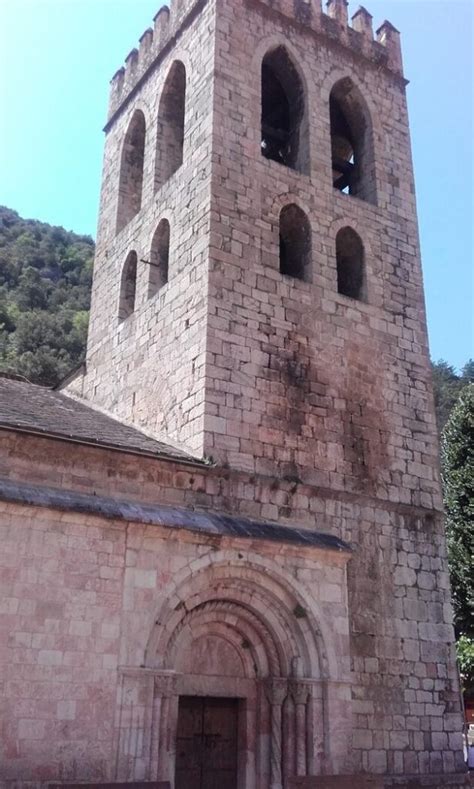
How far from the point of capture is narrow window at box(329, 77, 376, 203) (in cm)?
1445

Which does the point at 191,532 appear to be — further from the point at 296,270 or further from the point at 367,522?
the point at 296,270

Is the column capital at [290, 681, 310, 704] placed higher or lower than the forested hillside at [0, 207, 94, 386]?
lower

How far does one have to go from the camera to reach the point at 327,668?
9.82 m

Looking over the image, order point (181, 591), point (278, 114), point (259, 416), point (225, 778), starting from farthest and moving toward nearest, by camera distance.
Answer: point (278, 114)
point (259, 416)
point (225, 778)
point (181, 591)

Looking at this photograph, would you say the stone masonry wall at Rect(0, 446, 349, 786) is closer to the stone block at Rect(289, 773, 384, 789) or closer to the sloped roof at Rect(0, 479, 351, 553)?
the sloped roof at Rect(0, 479, 351, 553)

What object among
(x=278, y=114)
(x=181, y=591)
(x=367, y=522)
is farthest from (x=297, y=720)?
(x=278, y=114)

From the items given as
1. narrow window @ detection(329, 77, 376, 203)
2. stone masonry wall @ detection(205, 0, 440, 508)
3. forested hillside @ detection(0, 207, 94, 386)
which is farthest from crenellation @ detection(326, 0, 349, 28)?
forested hillside @ detection(0, 207, 94, 386)

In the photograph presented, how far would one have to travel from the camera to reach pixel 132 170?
51.4 ft

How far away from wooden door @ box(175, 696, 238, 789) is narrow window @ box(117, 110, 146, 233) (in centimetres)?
911

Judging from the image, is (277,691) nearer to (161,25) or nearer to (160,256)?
(160,256)

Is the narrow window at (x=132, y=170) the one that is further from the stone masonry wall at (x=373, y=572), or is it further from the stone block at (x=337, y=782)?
the stone block at (x=337, y=782)

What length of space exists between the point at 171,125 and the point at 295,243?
360cm

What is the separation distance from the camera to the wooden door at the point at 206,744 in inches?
A: 376

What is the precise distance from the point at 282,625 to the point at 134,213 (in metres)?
8.84
